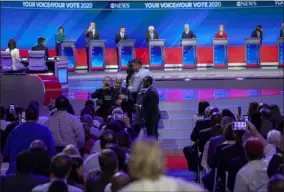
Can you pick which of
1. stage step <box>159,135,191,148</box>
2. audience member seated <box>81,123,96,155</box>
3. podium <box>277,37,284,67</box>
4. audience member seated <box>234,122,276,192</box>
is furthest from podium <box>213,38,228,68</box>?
audience member seated <box>234,122,276,192</box>

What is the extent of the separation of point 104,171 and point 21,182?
2.31 ft

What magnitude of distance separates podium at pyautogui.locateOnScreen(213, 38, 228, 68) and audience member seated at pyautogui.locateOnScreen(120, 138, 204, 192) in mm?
19920

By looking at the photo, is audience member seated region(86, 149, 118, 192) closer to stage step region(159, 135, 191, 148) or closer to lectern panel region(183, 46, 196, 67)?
stage step region(159, 135, 191, 148)

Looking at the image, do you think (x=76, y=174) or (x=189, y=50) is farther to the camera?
(x=189, y=50)

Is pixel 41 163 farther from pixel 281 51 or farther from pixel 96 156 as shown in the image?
pixel 281 51

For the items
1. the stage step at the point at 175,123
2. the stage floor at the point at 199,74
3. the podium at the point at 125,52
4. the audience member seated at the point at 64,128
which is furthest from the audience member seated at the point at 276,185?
the podium at the point at 125,52

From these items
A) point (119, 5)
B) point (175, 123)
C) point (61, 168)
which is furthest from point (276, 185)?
point (119, 5)

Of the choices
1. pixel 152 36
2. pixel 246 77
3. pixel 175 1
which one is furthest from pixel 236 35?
pixel 246 77

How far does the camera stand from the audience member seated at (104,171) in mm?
6453

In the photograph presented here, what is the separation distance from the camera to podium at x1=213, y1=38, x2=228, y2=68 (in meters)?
24.3

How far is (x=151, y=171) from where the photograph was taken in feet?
14.8

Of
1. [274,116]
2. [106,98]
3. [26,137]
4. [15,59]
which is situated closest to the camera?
[26,137]

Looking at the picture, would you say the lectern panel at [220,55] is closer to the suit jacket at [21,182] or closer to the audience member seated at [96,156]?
the audience member seated at [96,156]

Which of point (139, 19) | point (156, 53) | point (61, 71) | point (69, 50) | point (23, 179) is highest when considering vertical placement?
point (139, 19)
